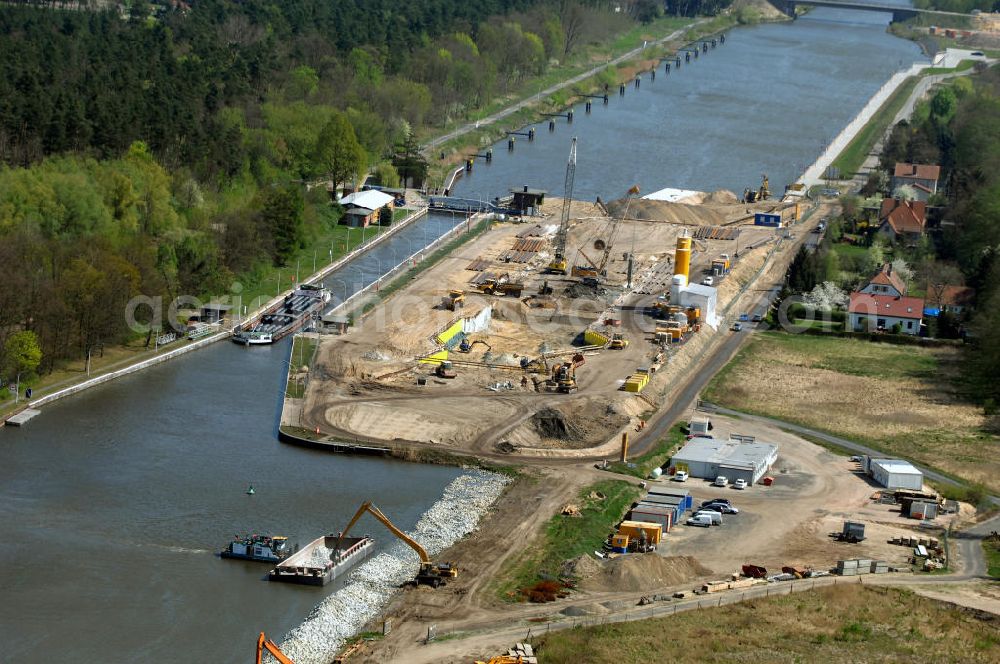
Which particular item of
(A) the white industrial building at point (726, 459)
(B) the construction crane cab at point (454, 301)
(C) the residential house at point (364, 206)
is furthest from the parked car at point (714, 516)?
(C) the residential house at point (364, 206)

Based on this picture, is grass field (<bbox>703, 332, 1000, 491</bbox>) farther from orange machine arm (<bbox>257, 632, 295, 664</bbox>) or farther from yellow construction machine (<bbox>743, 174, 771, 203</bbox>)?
yellow construction machine (<bbox>743, 174, 771, 203</bbox>)

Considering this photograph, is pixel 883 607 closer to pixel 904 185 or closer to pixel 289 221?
pixel 289 221

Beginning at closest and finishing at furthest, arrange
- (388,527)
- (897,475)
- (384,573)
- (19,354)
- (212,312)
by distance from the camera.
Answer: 1. (384,573)
2. (388,527)
3. (897,475)
4. (19,354)
5. (212,312)

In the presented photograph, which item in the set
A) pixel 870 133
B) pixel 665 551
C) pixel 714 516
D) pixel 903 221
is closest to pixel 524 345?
pixel 714 516

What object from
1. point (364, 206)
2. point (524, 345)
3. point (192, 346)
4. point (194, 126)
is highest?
point (194, 126)

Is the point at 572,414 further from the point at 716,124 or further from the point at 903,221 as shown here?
the point at 716,124

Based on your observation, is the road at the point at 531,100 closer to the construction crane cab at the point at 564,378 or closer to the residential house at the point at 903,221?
the residential house at the point at 903,221

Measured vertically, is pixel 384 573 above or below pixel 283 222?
below
